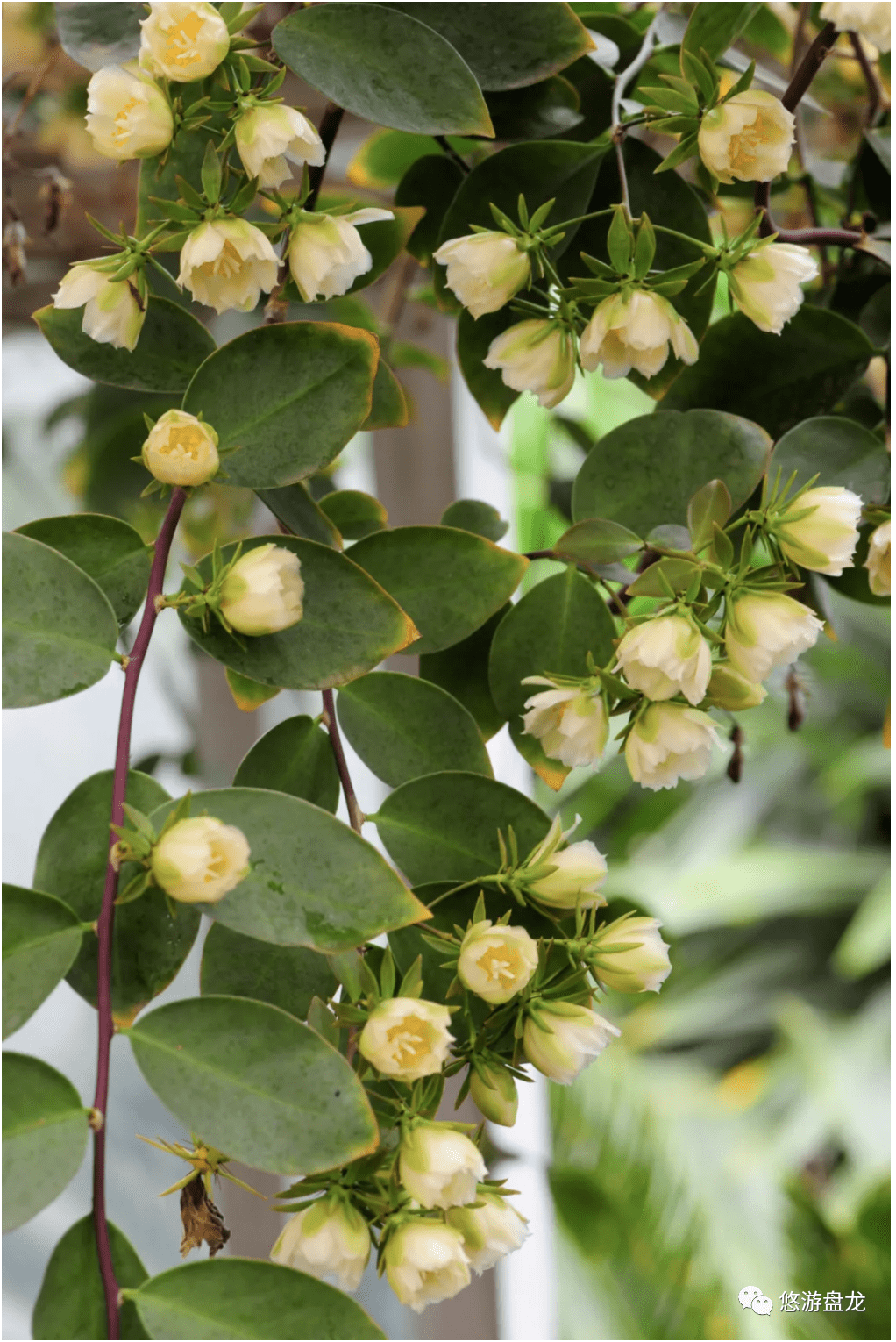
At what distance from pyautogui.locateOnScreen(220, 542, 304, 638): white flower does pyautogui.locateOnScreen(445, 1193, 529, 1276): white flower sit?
5.9 inches

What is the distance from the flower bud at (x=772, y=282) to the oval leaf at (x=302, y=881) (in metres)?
0.18

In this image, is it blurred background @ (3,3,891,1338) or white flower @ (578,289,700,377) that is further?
blurred background @ (3,3,891,1338)

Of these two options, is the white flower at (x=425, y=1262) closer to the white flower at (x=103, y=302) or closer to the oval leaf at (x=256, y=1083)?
the oval leaf at (x=256, y=1083)

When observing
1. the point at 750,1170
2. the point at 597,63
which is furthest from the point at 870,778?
the point at 597,63

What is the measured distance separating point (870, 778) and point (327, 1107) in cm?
192

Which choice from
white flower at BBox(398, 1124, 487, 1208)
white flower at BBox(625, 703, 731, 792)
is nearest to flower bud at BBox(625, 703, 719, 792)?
white flower at BBox(625, 703, 731, 792)

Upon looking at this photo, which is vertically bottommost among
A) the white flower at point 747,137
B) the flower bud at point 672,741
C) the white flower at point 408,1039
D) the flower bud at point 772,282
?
the white flower at point 408,1039

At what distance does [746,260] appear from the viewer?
0.98 feet

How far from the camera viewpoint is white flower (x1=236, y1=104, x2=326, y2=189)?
26cm

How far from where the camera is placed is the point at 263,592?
254mm

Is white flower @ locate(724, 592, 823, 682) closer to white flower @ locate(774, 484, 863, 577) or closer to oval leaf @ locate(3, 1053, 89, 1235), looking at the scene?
white flower @ locate(774, 484, 863, 577)

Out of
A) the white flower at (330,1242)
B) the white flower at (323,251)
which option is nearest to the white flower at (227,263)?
the white flower at (323,251)

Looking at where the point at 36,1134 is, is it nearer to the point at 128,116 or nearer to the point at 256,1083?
the point at 256,1083

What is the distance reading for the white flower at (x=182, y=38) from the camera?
0.83ft
